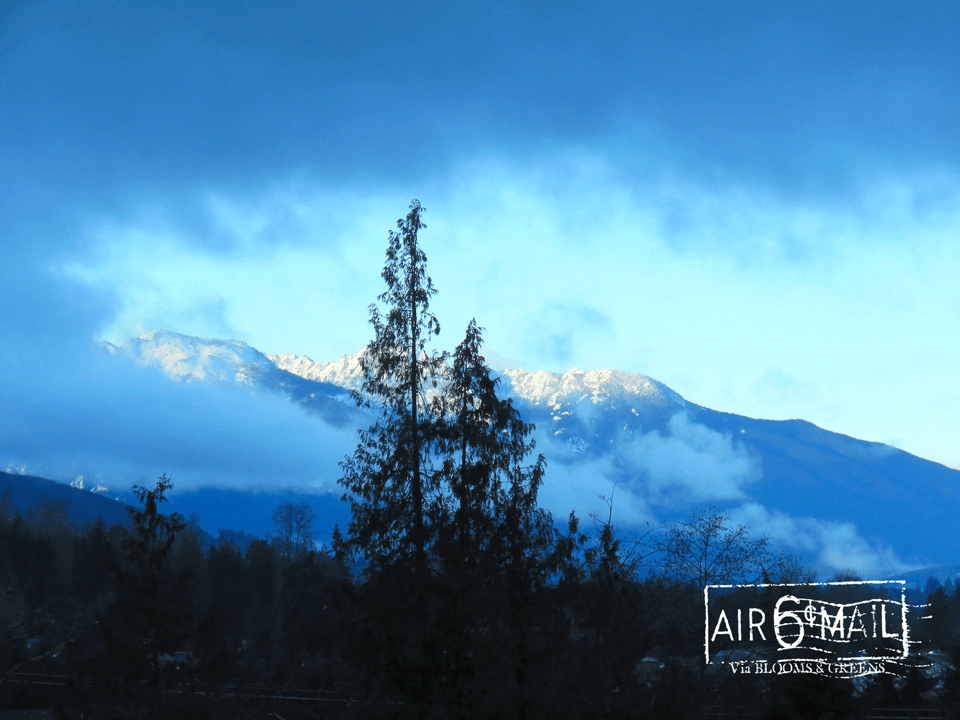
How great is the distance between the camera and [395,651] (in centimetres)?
1830

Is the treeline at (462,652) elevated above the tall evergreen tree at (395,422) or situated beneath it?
situated beneath

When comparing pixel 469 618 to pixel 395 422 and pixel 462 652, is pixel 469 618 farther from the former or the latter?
pixel 395 422

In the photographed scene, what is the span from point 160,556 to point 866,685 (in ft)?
63.1

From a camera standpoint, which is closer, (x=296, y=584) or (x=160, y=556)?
(x=160, y=556)

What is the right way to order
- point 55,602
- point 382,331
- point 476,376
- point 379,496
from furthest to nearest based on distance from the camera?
point 55,602
point 382,331
point 379,496
point 476,376

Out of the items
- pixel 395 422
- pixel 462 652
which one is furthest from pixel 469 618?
pixel 395 422

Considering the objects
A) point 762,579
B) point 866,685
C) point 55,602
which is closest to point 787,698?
point 762,579

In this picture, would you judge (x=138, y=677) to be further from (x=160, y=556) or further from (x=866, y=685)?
(x=866, y=685)

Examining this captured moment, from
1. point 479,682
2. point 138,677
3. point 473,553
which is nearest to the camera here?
point 479,682

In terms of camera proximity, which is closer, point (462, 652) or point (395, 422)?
point (462, 652)

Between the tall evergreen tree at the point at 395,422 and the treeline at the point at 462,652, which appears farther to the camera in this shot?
the tall evergreen tree at the point at 395,422

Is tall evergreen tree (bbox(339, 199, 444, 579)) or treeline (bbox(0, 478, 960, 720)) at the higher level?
tall evergreen tree (bbox(339, 199, 444, 579))

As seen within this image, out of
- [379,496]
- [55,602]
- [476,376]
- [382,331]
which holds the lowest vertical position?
Result: [55,602]

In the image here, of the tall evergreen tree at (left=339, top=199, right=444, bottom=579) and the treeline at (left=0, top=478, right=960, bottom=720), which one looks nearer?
the treeline at (left=0, top=478, right=960, bottom=720)
